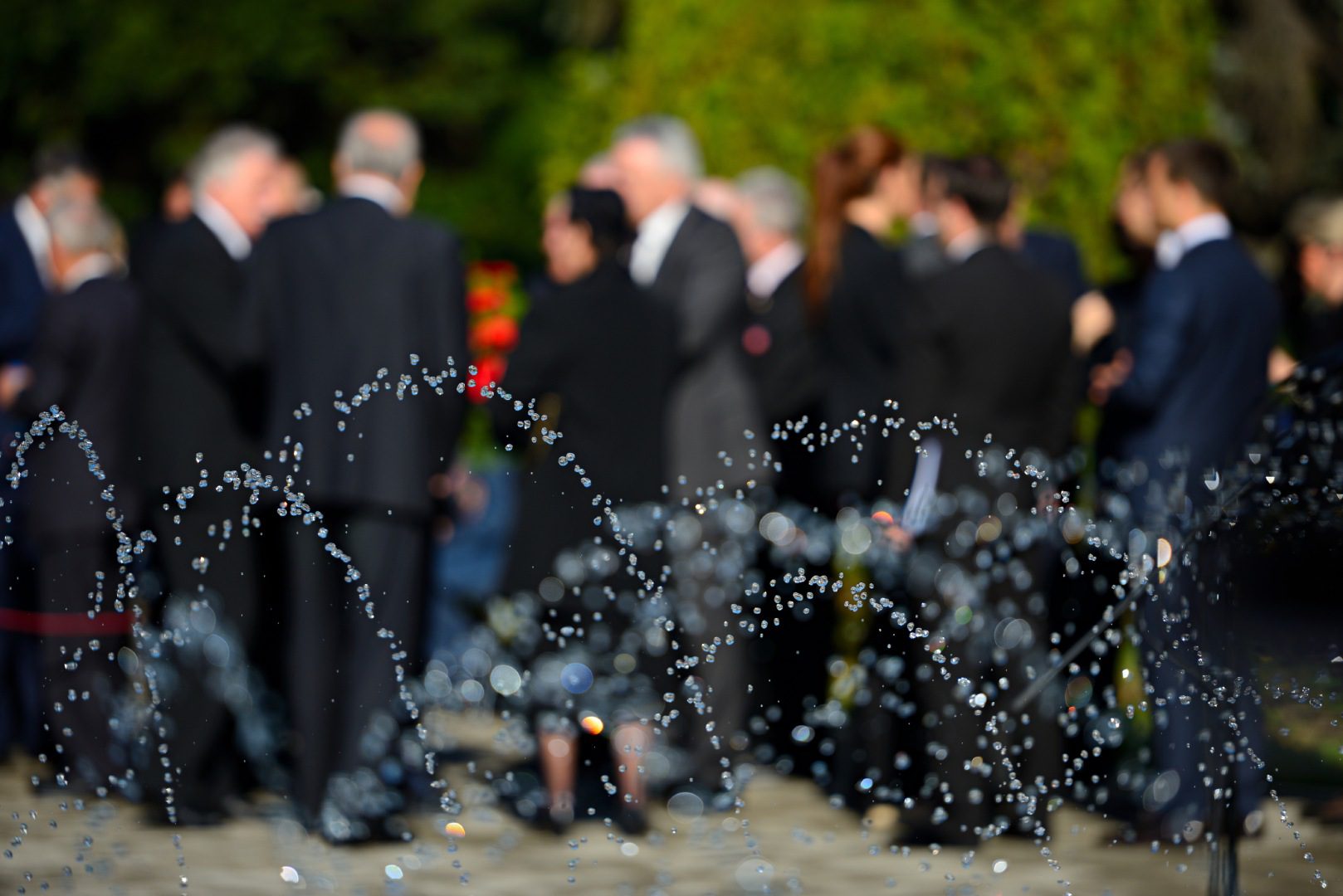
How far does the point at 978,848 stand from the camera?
16.6 ft

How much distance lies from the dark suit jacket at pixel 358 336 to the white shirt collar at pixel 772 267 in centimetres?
139

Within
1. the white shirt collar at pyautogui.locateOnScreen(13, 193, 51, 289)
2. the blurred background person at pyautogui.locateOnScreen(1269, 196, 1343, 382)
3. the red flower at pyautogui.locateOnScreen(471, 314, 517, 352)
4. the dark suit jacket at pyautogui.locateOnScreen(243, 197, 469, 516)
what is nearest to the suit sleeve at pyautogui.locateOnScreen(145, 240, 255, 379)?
the dark suit jacket at pyautogui.locateOnScreen(243, 197, 469, 516)

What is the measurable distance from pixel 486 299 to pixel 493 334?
232mm

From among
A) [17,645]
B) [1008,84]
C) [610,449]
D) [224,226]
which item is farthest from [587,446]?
[1008,84]

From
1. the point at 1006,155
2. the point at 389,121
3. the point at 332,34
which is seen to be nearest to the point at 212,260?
the point at 389,121

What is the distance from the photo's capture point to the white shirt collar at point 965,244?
17.6 feet

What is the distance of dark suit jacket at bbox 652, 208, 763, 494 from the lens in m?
5.84

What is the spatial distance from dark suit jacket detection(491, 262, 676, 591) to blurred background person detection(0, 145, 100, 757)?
6.34ft

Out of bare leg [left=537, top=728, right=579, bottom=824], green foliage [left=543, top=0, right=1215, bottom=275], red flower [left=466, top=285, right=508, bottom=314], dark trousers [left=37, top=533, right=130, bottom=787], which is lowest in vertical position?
bare leg [left=537, top=728, right=579, bottom=824]

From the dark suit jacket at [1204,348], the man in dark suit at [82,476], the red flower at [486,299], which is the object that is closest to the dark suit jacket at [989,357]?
the dark suit jacket at [1204,348]

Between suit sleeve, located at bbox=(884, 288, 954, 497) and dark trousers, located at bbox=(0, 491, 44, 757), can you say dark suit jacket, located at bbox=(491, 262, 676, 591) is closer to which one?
suit sleeve, located at bbox=(884, 288, 954, 497)

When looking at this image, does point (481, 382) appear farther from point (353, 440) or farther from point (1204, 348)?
point (1204, 348)

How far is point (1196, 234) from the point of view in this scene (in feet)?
17.8

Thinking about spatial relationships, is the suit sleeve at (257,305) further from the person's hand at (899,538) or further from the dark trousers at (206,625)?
the person's hand at (899,538)
